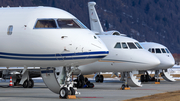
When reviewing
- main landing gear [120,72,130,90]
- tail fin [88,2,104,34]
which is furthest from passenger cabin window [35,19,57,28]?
tail fin [88,2,104,34]

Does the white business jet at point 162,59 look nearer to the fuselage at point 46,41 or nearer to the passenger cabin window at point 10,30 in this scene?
the fuselage at point 46,41

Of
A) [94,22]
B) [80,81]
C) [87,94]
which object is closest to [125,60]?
[80,81]

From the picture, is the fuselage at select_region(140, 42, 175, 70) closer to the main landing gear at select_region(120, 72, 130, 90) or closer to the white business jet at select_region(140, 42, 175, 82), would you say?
the white business jet at select_region(140, 42, 175, 82)

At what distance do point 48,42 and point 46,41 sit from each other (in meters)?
0.12

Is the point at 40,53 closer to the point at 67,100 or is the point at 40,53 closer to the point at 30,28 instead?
the point at 30,28

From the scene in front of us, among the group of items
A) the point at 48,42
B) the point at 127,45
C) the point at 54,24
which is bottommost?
the point at 48,42

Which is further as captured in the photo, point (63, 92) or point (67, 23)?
point (67, 23)

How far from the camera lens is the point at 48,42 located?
1856 centimetres

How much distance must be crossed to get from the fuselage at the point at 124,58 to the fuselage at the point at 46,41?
983 centimetres

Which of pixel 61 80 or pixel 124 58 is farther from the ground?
pixel 124 58

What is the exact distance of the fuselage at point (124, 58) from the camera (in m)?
28.4

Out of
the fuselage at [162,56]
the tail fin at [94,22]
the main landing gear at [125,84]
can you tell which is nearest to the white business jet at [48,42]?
the main landing gear at [125,84]

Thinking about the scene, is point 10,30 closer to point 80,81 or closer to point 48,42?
point 48,42

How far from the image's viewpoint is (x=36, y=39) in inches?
736
